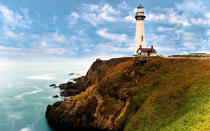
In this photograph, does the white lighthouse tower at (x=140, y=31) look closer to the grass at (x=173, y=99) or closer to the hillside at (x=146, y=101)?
the hillside at (x=146, y=101)

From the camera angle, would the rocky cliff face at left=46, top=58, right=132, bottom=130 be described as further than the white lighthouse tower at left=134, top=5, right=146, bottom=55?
No

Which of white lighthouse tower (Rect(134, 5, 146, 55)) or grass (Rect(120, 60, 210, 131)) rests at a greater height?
white lighthouse tower (Rect(134, 5, 146, 55))

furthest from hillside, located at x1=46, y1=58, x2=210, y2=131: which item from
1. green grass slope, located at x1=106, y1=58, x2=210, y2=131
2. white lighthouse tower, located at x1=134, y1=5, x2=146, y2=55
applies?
white lighthouse tower, located at x1=134, y1=5, x2=146, y2=55

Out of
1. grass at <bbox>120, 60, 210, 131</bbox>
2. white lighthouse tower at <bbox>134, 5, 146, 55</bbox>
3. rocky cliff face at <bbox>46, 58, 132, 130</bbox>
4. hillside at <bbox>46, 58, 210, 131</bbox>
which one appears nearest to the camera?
grass at <bbox>120, 60, 210, 131</bbox>

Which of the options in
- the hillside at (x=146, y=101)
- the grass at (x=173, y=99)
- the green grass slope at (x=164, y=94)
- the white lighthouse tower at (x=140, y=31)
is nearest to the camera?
the grass at (x=173, y=99)

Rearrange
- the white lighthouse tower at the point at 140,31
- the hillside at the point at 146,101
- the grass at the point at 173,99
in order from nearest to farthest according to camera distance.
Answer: the grass at the point at 173,99 → the hillside at the point at 146,101 → the white lighthouse tower at the point at 140,31

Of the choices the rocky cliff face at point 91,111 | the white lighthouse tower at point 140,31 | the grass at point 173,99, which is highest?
the white lighthouse tower at point 140,31

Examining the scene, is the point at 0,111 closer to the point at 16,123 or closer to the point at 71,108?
the point at 16,123

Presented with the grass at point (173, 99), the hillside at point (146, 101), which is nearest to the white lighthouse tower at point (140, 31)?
the hillside at point (146, 101)

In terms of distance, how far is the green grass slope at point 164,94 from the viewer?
16656 millimetres

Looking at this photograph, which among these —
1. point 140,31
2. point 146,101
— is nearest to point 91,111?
point 146,101

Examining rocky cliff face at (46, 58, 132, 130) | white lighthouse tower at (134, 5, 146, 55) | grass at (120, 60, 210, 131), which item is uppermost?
white lighthouse tower at (134, 5, 146, 55)

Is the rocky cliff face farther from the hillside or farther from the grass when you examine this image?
the grass

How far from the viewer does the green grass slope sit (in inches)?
656
